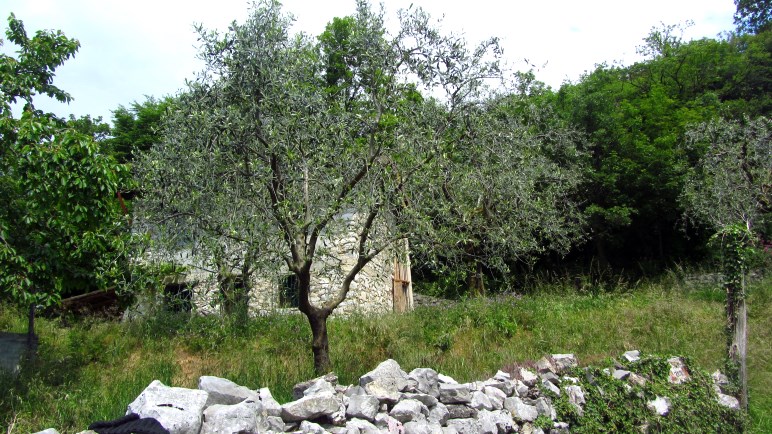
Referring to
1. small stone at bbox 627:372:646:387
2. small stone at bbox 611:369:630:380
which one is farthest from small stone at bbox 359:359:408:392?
small stone at bbox 627:372:646:387

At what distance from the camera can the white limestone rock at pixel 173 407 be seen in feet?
14.4

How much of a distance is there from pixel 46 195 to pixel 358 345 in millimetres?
5031

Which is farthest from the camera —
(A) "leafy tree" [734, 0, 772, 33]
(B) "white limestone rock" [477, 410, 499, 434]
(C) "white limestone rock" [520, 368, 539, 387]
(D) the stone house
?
(A) "leafy tree" [734, 0, 772, 33]

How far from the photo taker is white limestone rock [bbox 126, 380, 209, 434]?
438cm

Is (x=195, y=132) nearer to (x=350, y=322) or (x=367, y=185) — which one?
(x=367, y=185)

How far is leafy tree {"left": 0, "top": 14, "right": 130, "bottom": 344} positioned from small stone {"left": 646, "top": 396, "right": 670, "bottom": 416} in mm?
6626

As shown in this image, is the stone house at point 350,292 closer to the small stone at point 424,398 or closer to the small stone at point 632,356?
the small stone at point 632,356

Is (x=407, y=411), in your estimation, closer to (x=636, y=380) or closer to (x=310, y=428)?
(x=310, y=428)

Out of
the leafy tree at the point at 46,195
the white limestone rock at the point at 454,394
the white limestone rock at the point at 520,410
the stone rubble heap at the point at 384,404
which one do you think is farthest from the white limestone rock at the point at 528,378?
the leafy tree at the point at 46,195

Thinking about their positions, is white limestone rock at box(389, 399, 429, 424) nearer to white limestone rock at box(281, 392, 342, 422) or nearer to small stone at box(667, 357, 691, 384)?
white limestone rock at box(281, 392, 342, 422)

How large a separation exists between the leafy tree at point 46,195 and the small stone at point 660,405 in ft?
21.7

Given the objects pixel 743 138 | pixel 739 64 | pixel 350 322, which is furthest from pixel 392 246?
pixel 739 64

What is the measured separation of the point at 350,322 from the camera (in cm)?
1118

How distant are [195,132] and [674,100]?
747 inches
